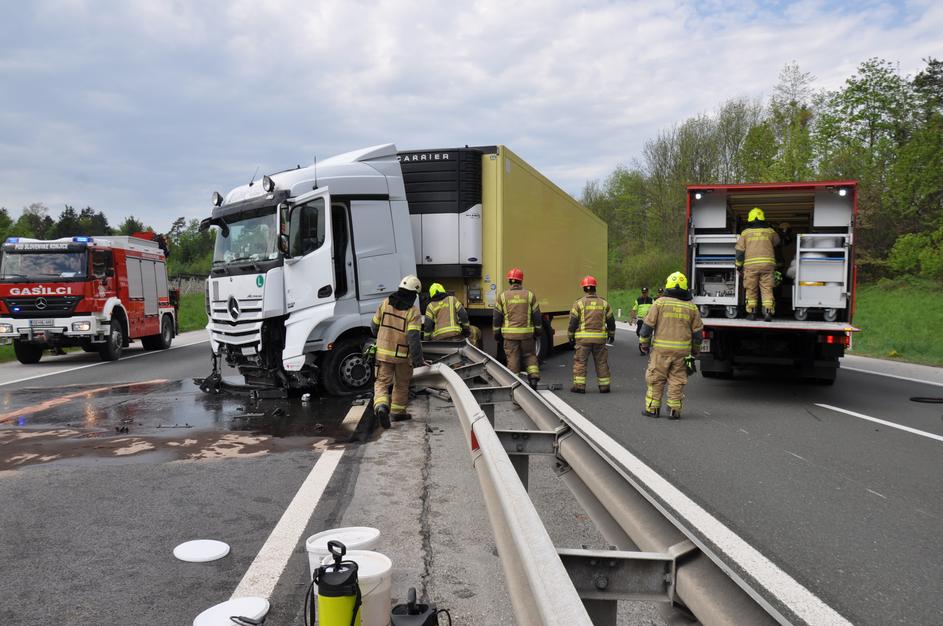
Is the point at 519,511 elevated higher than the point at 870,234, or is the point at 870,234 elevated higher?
the point at 870,234

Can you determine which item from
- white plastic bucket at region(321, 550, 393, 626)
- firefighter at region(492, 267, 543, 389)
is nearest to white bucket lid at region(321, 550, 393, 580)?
white plastic bucket at region(321, 550, 393, 626)

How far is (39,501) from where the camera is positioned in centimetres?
497

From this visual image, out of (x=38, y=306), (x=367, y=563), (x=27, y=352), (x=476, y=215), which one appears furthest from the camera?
(x=27, y=352)

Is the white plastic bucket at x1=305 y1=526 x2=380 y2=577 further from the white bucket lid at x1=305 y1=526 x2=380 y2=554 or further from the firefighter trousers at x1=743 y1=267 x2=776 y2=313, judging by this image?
the firefighter trousers at x1=743 y1=267 x2=776 y2=313

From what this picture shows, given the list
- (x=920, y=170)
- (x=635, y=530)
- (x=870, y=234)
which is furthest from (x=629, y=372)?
(x=870, y=234)

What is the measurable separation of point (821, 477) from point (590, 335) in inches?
194

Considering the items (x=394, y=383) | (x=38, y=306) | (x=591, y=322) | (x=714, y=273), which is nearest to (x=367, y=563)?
(x=394, y=383)

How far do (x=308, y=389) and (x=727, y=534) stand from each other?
22.9ft

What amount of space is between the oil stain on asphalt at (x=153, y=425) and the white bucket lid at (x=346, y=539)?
3.18 metres

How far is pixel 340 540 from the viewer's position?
346 cm

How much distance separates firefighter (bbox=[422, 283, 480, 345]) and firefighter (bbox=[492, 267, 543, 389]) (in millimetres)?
846

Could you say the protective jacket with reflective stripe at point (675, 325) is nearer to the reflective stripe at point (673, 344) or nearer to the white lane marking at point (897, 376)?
the reflective stripe at point (673, 344)

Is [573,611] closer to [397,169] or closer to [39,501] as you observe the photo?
[39,501]

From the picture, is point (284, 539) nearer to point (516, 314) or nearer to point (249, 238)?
point (249, 238)
